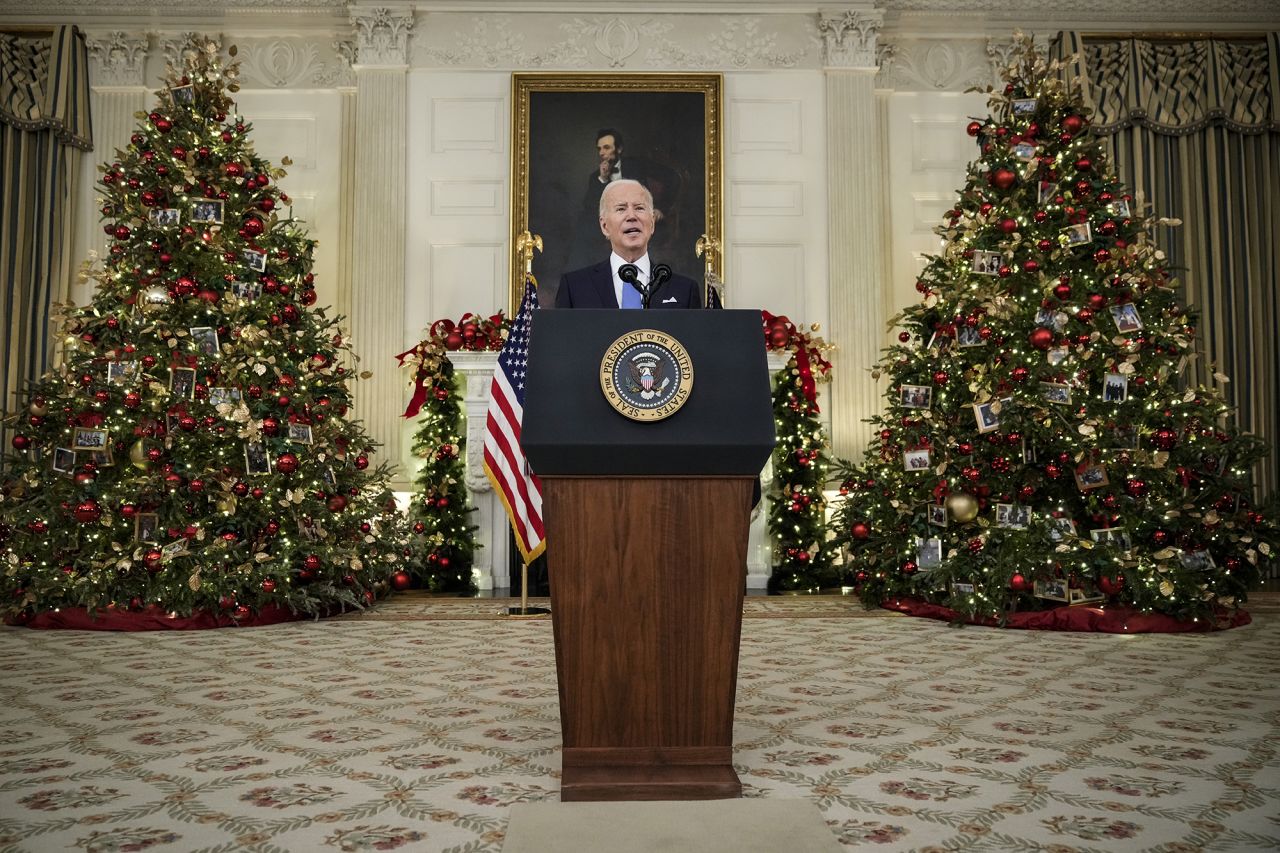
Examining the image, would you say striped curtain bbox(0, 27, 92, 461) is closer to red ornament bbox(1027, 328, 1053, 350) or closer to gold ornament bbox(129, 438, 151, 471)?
gold ornament bbox(129, 438, 151, 471)

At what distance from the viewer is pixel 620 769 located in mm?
2229

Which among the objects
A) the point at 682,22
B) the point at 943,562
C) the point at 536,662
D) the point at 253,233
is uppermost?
the point at 682,22

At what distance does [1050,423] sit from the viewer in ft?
17.5

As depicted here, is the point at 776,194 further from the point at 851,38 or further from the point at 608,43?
the point at 608,43

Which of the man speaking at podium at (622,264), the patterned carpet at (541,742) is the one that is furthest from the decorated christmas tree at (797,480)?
the man speaking at podium at (622,264)

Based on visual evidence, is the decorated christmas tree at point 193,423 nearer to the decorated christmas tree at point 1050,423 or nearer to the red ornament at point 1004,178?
the decorated christmas tree at point 1050,423

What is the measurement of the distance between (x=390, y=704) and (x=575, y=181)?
5.84m

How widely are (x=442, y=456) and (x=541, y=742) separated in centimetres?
497

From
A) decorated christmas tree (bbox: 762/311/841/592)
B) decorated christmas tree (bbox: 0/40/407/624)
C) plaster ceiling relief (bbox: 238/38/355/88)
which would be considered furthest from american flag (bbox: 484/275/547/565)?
plaster ceiling relief (bbox: 238/38/355/88)

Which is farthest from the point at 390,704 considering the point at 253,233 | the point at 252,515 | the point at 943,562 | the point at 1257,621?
the point at 1257,621

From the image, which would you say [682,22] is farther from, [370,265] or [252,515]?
[252,515]

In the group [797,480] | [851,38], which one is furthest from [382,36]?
[797,480]

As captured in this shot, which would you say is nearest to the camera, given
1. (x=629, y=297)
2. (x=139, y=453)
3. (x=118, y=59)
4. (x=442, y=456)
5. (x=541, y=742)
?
(x=541, y=742)

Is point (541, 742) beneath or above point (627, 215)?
beneath
